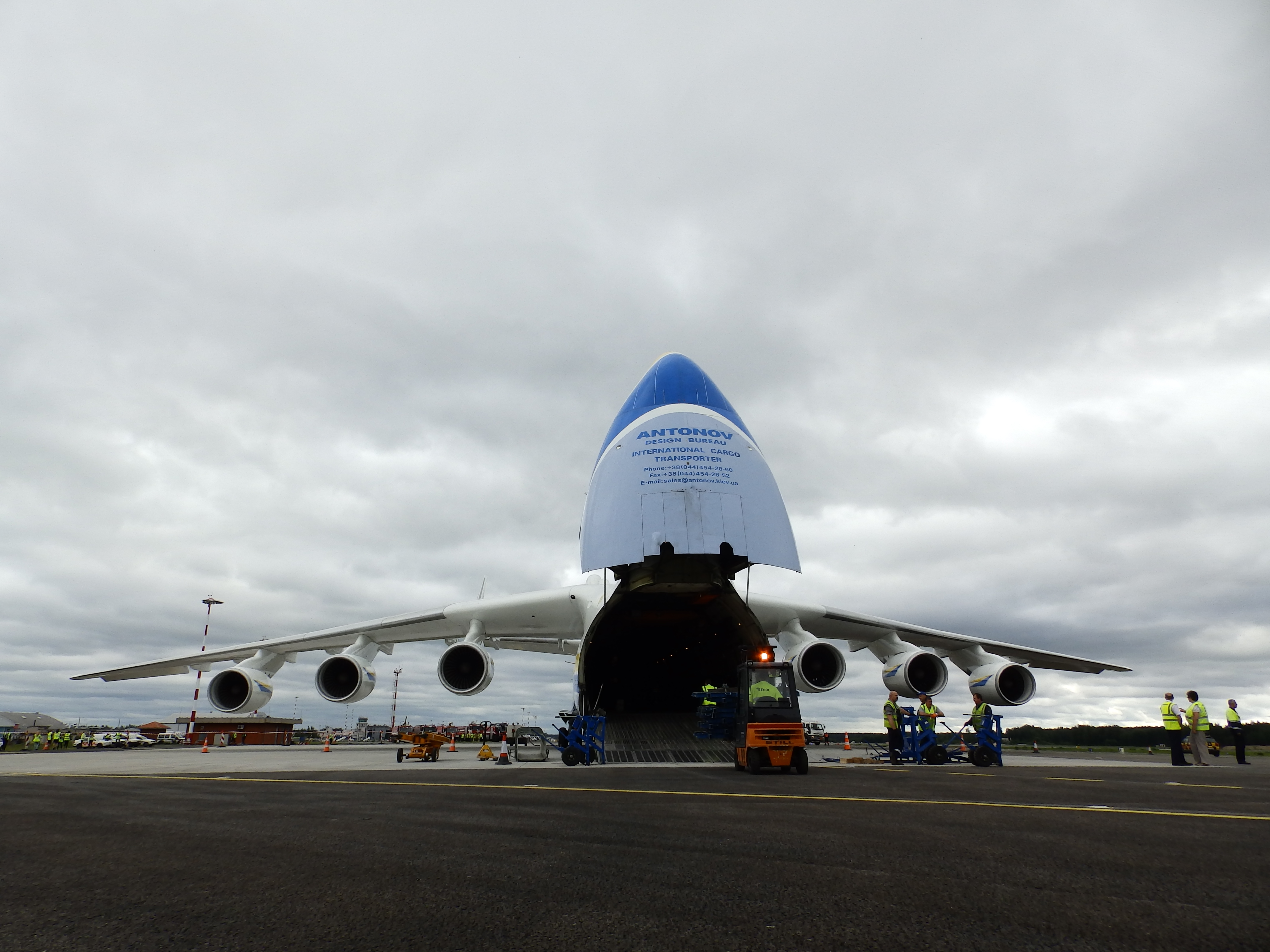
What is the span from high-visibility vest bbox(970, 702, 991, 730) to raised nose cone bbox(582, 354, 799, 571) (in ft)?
16.0

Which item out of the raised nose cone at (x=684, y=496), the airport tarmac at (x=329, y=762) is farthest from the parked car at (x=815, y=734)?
the raised nose cone at (x=684, y=496)

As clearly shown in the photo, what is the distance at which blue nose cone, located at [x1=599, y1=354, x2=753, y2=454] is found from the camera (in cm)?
1525

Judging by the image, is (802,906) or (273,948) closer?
(273,948)

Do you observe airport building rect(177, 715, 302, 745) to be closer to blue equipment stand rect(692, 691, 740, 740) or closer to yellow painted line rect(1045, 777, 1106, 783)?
blue equipment stand rect(692, 691, 740, 740)

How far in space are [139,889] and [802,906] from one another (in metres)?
3.03

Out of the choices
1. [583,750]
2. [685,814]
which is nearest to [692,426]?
[583,750]

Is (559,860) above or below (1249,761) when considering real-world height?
above

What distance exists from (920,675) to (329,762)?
1381cm

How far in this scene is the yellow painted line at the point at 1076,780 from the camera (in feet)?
30.8

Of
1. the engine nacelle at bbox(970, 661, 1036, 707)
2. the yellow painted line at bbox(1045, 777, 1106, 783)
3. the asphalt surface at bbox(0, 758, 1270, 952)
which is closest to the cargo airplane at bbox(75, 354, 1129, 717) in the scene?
the engine nacelle at bbox(970, 661, 1036, 707)

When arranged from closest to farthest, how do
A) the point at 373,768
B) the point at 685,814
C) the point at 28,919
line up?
1. the point at 28,919
2. the point at 685,814
3. the point at 373,768

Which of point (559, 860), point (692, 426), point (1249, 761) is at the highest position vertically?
point (692, 426)

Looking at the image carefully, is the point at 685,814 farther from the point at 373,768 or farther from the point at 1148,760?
the point at 1148,760

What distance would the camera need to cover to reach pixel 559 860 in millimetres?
4031
